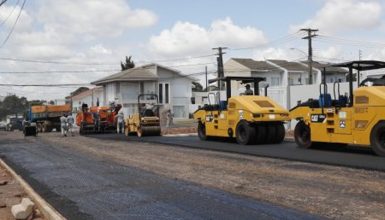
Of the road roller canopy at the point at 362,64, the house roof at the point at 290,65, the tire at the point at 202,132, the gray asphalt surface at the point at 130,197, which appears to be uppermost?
the house roof at the point at 290,65

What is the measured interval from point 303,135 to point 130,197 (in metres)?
10.2

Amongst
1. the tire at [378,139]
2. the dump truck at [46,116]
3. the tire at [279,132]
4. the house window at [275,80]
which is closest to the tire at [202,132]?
the tire at [279,132]

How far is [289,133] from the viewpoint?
92.4 ft

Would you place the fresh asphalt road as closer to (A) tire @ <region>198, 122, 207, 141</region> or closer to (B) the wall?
(A) tire @ <region>198, 122, 207, 141</region>

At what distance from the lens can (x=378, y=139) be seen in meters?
15.8

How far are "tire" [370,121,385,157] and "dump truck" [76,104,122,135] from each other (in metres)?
23.3

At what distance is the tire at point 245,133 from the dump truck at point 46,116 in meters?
29.7

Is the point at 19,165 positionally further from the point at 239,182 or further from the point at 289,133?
the point at 289,133

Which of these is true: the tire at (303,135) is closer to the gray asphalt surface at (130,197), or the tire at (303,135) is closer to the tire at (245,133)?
the tire at (245,133)

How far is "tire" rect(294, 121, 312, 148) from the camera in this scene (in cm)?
1903

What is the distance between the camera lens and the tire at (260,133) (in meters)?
21.2

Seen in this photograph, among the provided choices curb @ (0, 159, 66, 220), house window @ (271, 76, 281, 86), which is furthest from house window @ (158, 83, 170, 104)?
curb @ (0, 159, 66, 220)

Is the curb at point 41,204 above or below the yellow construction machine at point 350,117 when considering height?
below

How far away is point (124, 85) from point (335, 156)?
4969cm
